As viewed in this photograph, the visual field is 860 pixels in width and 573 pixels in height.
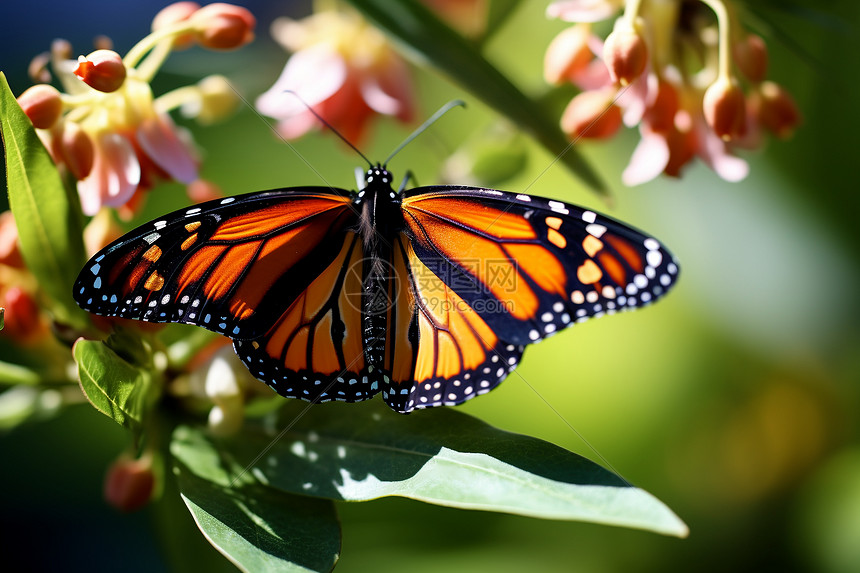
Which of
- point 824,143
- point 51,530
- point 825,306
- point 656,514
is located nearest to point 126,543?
point 51,530

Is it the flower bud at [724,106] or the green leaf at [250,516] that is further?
the flower bud at [724,106]

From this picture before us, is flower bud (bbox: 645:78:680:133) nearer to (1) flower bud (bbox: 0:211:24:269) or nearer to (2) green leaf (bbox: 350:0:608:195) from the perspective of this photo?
(2) green leaf (bbox: 350:0:608:195)

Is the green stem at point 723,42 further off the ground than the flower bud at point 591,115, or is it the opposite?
the green stem at point 723,42

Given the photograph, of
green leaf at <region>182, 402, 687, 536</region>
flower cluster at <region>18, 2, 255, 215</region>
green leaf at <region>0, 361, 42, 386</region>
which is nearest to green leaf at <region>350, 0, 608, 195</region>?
flower cluster at <region>18, 2, 255, 215</region>

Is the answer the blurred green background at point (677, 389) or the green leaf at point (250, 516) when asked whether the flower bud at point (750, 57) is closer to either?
the blurred green background at point (677, 389)

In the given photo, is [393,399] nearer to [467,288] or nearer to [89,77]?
[467,288]

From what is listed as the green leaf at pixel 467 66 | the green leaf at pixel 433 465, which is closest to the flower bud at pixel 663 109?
the green leaf at pixel 467 66

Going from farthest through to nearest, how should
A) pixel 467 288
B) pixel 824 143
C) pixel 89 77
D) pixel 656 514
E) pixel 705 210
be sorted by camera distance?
1. pixel 705 210
2. pixel 824 143
3. pixel 467 288
4. pixel 89 77
5. pixel 656 514
